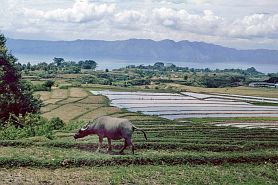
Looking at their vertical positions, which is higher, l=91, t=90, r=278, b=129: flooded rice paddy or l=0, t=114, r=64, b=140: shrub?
l=0, t=114, r=64, b=140: shrub

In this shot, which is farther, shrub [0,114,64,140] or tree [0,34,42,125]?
tree [0,34,42,125]

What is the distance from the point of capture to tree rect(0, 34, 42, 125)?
36125mm

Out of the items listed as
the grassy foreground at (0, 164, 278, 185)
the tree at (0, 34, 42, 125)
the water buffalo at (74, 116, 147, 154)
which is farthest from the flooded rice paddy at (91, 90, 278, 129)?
the grassy foreground at (0, 164, 278, 185)

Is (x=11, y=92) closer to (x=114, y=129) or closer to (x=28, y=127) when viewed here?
(x=28, y=127)

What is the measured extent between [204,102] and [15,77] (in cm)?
4640

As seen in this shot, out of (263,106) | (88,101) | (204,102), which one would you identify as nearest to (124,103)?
(88,101)

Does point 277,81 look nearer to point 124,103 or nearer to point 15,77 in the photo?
point 124,103

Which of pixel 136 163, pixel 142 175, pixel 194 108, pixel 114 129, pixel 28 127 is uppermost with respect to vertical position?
pixel 114 129

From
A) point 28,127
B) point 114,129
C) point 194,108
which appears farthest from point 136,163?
point 194,108

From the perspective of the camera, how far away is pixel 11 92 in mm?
36594

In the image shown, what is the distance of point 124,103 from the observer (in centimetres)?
6975

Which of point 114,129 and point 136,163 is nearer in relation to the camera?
point 136,163

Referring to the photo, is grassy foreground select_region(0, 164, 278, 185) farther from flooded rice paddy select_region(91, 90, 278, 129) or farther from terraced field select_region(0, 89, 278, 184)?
flooded rice paddy select_region(91, 90, 278, 129)

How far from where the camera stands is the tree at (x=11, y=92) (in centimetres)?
3612
